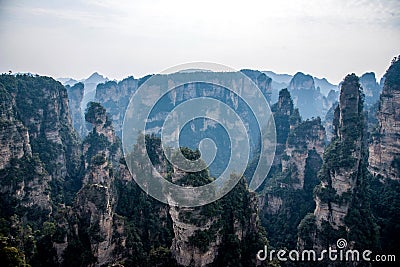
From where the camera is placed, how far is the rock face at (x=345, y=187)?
96.4ft

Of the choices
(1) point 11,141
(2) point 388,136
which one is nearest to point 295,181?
(2) point 388,136

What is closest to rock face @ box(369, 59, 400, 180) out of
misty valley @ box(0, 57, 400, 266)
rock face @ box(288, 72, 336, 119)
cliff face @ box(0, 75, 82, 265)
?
misty valley @ box(0, 57, 400, 266)

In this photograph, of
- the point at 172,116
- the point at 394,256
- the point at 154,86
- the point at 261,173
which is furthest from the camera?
the point at 154,86

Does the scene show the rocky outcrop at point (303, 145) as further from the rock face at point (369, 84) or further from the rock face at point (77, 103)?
the rock face at point (77, 103)

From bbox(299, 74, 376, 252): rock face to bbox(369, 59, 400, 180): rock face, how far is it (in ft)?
24.2

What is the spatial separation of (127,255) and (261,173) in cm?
3230

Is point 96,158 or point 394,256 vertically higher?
point 96,158

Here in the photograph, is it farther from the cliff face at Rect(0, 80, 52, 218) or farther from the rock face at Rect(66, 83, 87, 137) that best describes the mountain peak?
the cliff face at Rect(0, 80, 52, 218)

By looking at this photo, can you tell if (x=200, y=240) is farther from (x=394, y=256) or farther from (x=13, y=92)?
(x=13, y=92)

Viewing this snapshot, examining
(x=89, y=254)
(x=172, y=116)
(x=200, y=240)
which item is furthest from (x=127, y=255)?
(x=172, y=116)

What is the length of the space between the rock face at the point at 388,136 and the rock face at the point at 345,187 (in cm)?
739

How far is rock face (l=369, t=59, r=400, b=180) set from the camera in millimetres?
36406

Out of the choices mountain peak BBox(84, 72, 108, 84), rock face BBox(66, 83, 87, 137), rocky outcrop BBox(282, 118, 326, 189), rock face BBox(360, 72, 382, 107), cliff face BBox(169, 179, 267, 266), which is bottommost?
cliff face BBox(169, 179, 267, 266)

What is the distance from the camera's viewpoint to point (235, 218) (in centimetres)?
2466
